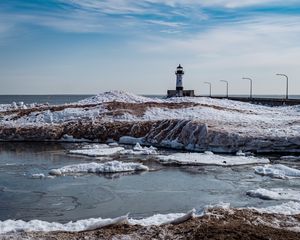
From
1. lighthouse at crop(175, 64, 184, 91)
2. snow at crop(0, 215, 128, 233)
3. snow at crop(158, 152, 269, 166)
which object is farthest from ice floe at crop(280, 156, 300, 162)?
lighthouse at crop(175, 64, 184, 91)

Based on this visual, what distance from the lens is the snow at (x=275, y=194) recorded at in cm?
1791

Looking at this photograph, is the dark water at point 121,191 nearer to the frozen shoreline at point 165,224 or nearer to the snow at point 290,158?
the frozen shoreline at point 165,224

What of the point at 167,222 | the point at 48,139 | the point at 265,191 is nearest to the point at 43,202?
the point at 167,222

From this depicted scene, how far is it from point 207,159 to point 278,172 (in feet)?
18.8

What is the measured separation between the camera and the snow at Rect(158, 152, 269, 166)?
27.3 m

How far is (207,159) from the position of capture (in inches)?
1116

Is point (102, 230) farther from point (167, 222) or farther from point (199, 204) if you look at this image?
point (199, 204)

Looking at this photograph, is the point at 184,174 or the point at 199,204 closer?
the point at 199,204

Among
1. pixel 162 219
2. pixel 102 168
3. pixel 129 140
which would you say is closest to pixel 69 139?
pixel 129 140

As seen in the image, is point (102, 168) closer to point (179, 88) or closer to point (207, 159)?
point (207, 159)

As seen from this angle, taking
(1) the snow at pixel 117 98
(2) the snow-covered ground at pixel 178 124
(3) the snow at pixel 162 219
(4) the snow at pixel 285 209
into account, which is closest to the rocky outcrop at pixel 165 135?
(2) the snow-covered ground at pixel 178 124

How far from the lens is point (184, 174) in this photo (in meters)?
23.8

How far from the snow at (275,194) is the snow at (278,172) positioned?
11.8 feet

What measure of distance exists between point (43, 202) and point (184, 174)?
27.9 feet
